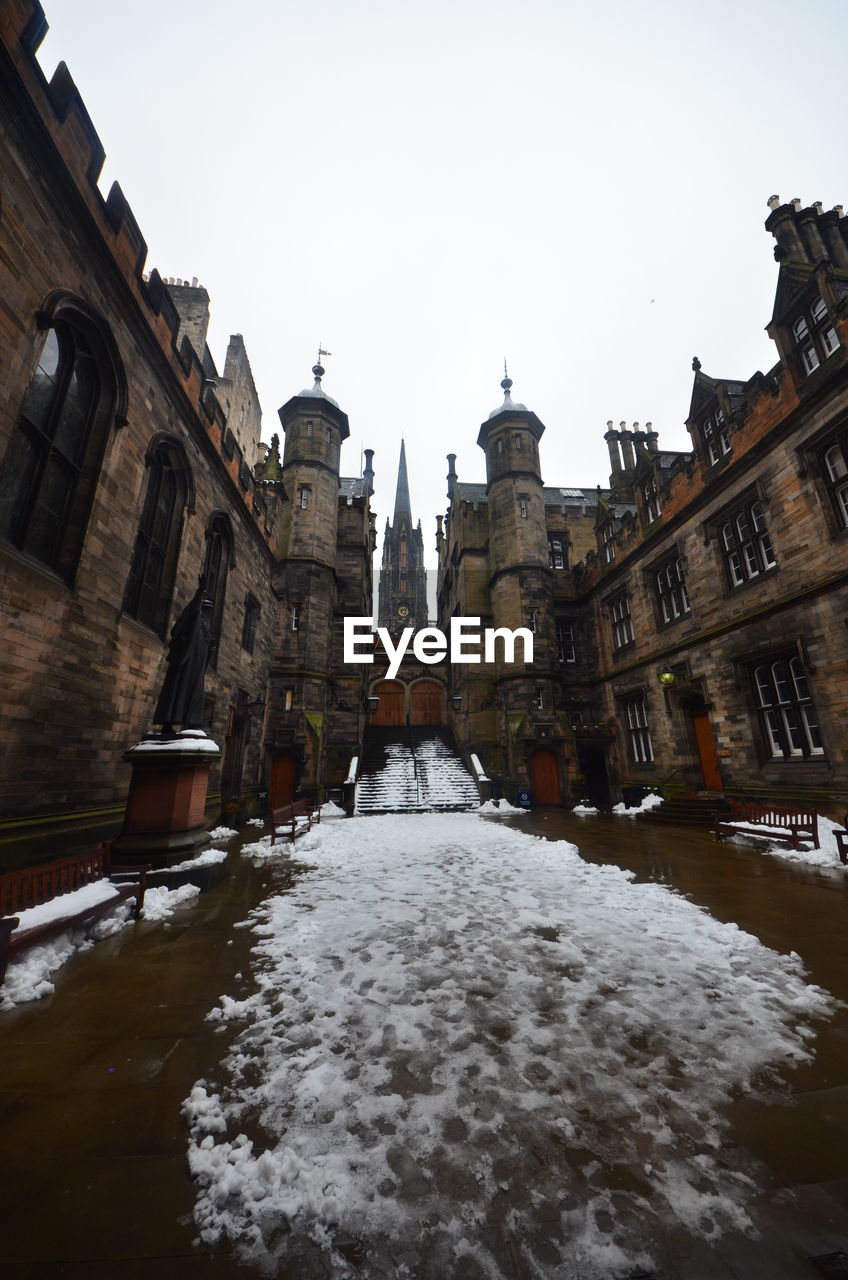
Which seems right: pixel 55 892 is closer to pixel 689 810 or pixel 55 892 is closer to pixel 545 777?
pixel 689 810

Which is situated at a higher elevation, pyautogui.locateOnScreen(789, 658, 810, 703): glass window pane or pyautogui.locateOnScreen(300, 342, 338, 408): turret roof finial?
pyautogui.locateOnScreen(300, 342, 338, 408): turret roof finial

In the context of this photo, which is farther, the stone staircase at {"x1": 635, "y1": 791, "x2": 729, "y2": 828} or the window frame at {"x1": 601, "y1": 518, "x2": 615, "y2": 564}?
the window frame at {"x1": 601, "y1": 518, "x2": 615, "y2": 564}

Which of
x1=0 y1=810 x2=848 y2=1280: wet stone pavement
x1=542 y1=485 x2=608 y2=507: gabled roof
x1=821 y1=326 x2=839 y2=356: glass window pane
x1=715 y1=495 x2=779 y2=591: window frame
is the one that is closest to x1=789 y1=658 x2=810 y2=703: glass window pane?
x1=715 y1=495 x2=779 y2=591: window frame

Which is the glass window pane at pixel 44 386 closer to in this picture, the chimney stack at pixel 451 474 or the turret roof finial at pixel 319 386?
the turret roof finial at pixel 319 386

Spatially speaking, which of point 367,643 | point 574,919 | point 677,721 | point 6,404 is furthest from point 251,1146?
point 367,643

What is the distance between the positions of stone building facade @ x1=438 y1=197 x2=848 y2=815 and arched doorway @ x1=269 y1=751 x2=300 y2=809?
7.40m

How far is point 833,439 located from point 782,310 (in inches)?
146

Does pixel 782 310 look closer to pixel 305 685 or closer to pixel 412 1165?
pixel 412 1165

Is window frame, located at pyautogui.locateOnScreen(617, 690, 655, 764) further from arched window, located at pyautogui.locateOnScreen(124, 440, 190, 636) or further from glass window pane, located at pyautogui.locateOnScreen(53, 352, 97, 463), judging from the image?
glass window pane, located at pyautogui.locateOnScreen(53, 352, 97, 463)

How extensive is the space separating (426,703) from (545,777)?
400 inches

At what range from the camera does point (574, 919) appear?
4504mm

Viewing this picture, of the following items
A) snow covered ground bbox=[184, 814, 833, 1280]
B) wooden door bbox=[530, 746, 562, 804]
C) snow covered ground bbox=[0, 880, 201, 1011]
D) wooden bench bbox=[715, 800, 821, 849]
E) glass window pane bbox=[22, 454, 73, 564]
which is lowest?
snow covered ground bbox=[184, 814, 833, 1280]

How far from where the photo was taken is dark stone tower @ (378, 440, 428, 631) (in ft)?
155

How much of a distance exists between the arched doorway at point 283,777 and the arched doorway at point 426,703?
34.3ft
